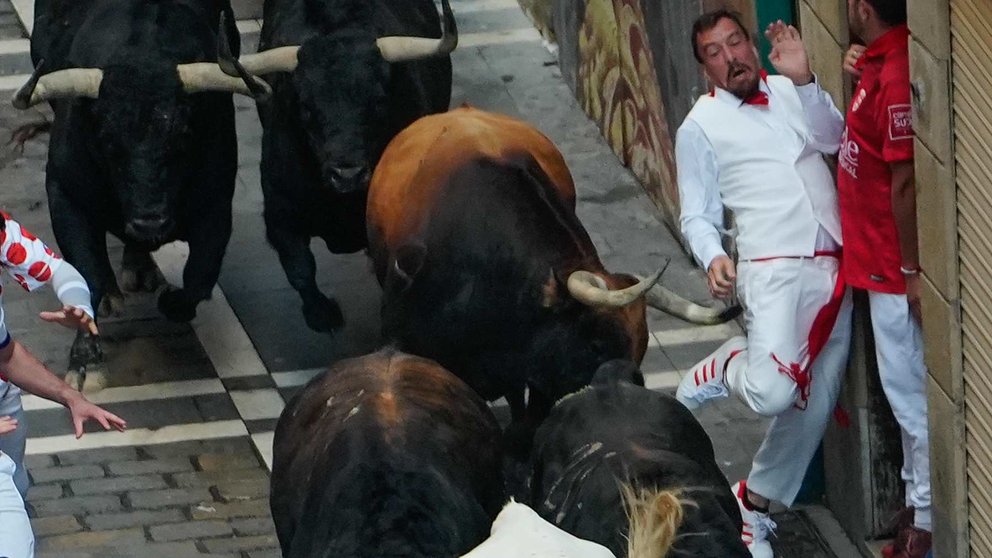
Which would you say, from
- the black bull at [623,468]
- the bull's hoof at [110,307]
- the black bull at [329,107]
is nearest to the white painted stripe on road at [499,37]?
the black bull at [329,107]

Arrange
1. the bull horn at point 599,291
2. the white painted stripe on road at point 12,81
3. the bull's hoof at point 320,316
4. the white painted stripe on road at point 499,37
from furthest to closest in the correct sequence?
the white painted stripe on road at point 499,37 → the white painted stripe on road at point 12,81 → the bull's hoof at point 320,316 → the bull horn at point 599,291

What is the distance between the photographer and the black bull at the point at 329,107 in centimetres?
979

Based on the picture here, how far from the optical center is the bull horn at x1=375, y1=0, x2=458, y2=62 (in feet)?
32.7

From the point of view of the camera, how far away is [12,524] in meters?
7.02

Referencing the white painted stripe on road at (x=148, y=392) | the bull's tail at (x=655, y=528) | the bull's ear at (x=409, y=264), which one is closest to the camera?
the bull's tail at (x=655, y=528)

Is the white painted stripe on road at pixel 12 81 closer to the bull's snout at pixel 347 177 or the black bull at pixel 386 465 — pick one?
the bull's snout at pixel 347 177

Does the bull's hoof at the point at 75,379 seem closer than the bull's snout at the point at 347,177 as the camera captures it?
No

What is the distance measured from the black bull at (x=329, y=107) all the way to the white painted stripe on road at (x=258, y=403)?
1.53 feet

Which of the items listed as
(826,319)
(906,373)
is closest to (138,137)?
(826,319)

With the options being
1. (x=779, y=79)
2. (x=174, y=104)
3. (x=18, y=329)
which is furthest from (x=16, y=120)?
(x=779, y=79)

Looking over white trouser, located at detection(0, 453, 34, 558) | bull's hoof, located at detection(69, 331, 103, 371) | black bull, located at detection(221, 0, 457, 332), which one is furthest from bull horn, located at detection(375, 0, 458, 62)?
white trouser, located at detection(0, 453, 34, 558)

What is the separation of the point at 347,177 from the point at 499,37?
494cm

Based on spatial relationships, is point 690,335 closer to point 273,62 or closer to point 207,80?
point 273,62

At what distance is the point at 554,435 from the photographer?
23.1 feet
